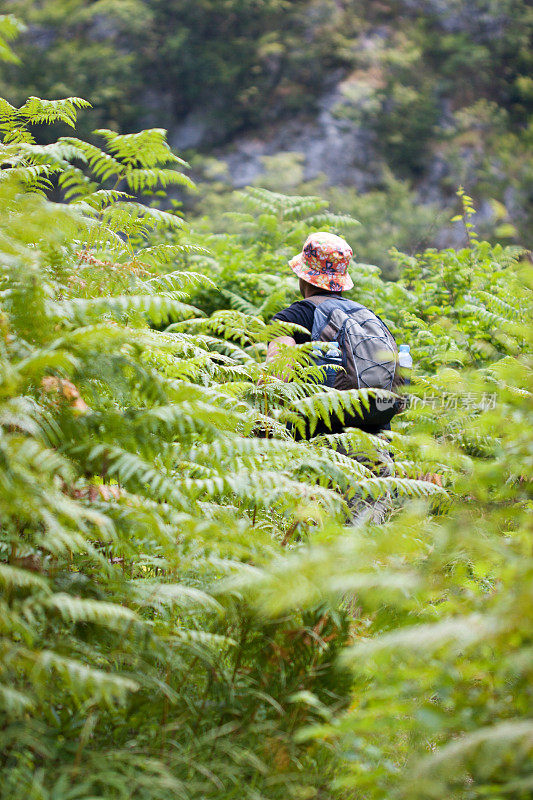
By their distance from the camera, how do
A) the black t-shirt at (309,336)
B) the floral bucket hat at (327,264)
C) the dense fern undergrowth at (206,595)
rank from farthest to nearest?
the floral bucket hat at (327,264) → the black t-shirt at (309,336) → the dense fern undergrowth at (206,595)

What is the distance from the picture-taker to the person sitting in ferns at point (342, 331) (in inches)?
137

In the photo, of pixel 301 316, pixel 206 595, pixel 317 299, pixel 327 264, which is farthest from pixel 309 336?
pixel 206 595

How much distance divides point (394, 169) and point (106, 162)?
2617cm

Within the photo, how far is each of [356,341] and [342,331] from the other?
0.36ft

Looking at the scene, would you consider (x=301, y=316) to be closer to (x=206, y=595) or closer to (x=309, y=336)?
(x=309, y=336)

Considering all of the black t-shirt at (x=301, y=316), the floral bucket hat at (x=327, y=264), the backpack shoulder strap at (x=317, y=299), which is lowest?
the black t-shirt at (x=301, y=316)

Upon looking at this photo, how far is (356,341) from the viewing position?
3557 millimetres

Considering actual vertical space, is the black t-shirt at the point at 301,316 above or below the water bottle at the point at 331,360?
above

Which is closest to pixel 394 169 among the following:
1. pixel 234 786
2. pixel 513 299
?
pixel 513 299

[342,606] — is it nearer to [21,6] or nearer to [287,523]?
[287,523]

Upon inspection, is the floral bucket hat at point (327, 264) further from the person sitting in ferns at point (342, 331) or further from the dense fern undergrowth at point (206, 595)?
the dense fern undergrowth at point (206, 595)

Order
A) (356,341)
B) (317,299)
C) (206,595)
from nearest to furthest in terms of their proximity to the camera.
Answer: (206,595) < (356,341) < (317,299)

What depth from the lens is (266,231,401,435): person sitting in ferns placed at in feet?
11.4

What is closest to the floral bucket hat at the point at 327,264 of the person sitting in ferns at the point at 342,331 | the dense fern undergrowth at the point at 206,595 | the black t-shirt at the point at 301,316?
the person sitting in ferns at the point at 342,331
